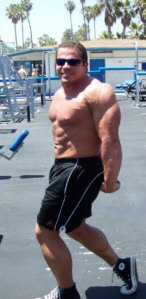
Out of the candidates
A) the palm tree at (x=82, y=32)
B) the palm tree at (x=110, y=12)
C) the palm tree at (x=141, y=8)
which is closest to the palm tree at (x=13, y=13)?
the palm tree at (x=82, y=32)

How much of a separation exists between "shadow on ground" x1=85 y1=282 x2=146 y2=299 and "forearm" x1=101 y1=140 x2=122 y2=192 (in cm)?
93

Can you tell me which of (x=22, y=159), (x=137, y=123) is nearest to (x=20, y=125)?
(x=137, y=123)

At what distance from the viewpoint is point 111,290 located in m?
3.70

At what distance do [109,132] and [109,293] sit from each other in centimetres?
129

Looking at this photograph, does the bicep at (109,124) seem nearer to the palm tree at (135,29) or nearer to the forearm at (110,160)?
the forearm at (110,160)

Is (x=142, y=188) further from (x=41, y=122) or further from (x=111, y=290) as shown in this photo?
(x=41, y=122)

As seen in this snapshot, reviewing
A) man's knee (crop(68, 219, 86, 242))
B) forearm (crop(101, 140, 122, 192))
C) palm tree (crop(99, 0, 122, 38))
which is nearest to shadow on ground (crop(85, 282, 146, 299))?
man's knee (crop(68, 219, 86, 242))

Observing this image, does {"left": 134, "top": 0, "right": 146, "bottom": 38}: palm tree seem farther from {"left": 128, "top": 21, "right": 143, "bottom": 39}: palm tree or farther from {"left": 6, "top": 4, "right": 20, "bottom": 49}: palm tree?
{"left": 6, "top": 4, "right": 20, "bottom": 49}: palm tree

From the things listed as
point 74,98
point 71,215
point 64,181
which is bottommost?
point 71,215

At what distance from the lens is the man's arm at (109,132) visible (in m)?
3.06

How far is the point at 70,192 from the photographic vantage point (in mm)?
3174

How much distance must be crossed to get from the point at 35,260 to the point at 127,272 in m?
1.00

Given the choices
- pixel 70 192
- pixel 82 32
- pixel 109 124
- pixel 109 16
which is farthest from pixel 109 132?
pixel 82 32

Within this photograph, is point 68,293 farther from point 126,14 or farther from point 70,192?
point 126,14
